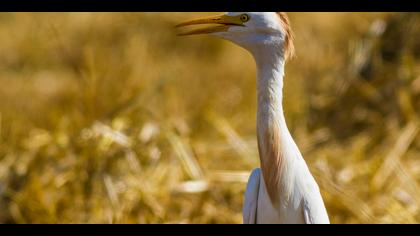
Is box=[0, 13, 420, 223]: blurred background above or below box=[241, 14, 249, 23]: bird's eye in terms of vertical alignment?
below

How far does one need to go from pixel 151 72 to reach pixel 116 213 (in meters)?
2.11

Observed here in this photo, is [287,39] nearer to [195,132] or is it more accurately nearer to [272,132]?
[272,132]

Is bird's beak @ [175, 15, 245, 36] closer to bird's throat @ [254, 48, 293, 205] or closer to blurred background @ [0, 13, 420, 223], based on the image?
bird's throat @ [254, 48, 293, 205]

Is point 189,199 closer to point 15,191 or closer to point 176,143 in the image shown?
point 176,143

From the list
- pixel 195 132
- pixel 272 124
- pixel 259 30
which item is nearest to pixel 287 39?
pixel 259 30

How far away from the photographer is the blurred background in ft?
11.2

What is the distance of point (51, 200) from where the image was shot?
349 centimetres

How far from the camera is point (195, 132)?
433cm

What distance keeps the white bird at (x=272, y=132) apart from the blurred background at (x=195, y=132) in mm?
1023

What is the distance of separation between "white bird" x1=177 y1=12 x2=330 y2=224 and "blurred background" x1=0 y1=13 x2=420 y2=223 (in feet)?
3.36

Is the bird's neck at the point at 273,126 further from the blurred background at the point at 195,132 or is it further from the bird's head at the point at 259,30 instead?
the blurred background at the point at 195,132

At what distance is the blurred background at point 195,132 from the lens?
342 centimetres

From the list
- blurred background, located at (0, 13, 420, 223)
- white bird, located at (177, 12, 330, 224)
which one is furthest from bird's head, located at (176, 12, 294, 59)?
blurred background, located at (0, 13, 420, 223)

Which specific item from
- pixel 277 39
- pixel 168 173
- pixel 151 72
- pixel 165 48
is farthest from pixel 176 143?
pixel 165 48
